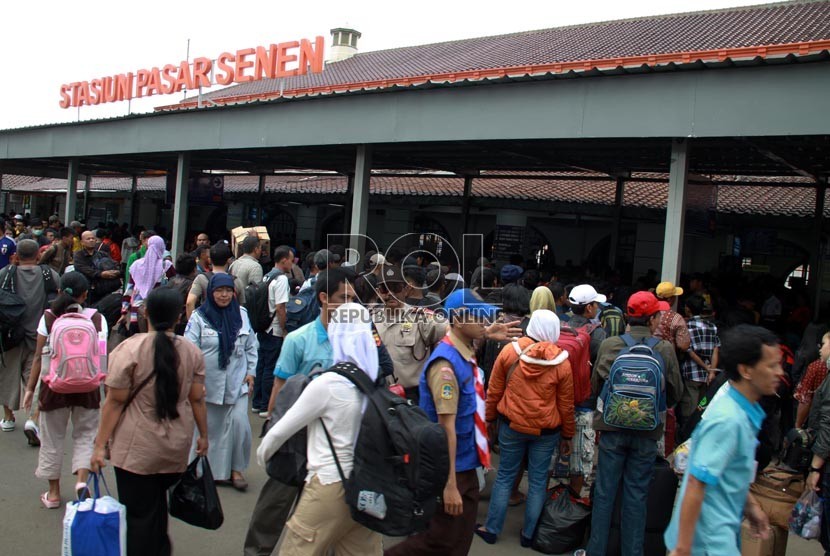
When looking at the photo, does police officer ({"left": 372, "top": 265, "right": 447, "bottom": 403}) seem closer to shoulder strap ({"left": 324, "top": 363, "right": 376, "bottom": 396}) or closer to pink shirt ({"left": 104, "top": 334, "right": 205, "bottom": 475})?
pink shirt ({"left": 104, "top": 334, "right": 205, "bottom": 475})

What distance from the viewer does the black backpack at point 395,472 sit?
2.77 m

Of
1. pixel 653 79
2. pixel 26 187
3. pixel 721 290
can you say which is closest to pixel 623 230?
pixel 721 290

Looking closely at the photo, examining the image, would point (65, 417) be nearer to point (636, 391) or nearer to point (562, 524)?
point (562, 524)

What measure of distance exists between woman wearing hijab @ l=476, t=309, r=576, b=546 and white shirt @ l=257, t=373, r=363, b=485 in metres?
1.91

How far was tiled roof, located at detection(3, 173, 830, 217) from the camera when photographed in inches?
513

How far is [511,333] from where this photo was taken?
392 cm

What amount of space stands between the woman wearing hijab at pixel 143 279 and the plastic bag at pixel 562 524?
5068 millimetres

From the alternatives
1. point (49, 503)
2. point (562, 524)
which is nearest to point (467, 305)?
point (562, 524)

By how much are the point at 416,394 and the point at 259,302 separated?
2.43 metres

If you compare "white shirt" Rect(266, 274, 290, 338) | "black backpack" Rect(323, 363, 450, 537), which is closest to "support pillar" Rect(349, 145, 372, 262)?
"white shirt" Rect(266, 274, 290, 338)

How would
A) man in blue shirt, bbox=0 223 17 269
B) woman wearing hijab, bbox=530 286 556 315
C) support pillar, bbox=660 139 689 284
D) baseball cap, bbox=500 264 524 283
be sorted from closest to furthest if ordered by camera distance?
woman wearing hijab, bbox=530 286 556 315, support pillar, bbox=660 139 689 284, baseball cap, bbox=500 264 524 283, man in blue shirt, bbox=0 223 17 269

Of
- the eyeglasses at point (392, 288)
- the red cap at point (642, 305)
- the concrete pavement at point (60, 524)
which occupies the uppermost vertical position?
the red cap at point (642, 305)

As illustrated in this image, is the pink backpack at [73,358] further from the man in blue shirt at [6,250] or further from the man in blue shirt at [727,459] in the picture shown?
the man in blue shirt at [6,250]

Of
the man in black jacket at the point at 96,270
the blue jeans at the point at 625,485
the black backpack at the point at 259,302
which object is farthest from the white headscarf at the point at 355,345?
the man in black jacket at the point at 96,270
